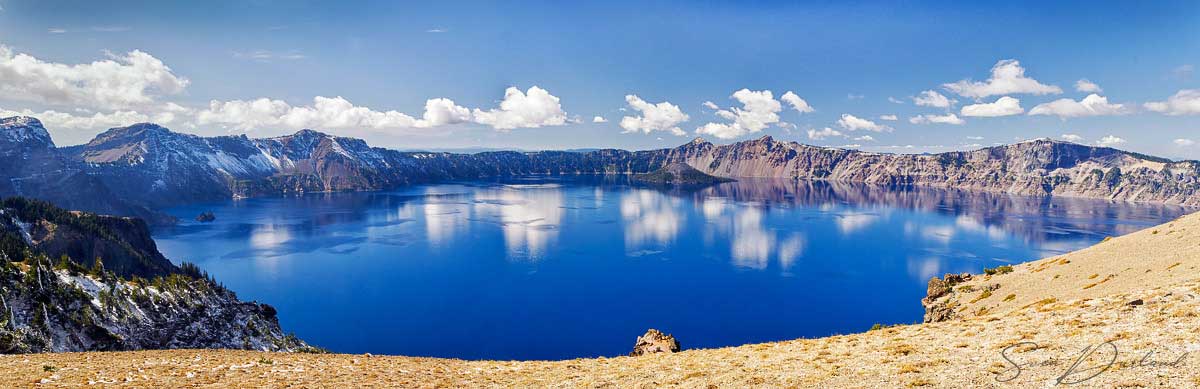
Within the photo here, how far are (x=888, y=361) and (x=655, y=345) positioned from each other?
21.3 m

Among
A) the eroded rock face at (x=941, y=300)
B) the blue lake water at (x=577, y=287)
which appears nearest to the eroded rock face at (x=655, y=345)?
the eroded rock face at (x=941, y=300)

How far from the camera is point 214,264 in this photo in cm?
16388

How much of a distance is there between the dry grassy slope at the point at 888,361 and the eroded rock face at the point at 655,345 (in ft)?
26.3

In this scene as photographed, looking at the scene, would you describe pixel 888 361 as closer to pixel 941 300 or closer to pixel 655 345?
pixel 655 345

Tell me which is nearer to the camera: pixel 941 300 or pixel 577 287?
pixel 941 300

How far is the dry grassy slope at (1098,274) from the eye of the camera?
3000cm

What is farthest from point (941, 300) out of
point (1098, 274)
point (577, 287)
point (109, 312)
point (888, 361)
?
point (577, 287)

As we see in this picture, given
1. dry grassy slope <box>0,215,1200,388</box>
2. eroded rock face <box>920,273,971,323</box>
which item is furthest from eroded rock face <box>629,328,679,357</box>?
eroded rock face <box>920,273,971,323</box>

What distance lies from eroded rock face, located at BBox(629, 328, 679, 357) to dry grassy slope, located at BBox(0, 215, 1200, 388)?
8028mm

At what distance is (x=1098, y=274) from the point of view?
35.3 m

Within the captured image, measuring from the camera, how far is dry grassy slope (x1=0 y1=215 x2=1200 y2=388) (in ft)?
58.2

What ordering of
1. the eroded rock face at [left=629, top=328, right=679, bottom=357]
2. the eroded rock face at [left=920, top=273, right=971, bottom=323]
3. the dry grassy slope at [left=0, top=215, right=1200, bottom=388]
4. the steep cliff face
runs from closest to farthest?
1. the dry grassy slope at [left=0, top=215, right=1200, bottom=388]
2. the eroded rock face at [left=629, top=328, right=679, bottom=357]
3. the eroded rock face at [left=920, top=273, right=971, bottom=323]
4. the steep cliff face

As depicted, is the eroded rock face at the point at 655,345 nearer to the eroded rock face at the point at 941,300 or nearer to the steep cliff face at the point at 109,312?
the eroded rock face at the point at 941,300

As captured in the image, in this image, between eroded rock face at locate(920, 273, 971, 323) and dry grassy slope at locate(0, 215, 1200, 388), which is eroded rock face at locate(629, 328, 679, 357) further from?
eroded rock face at locate(920, 273, 971, 323)
